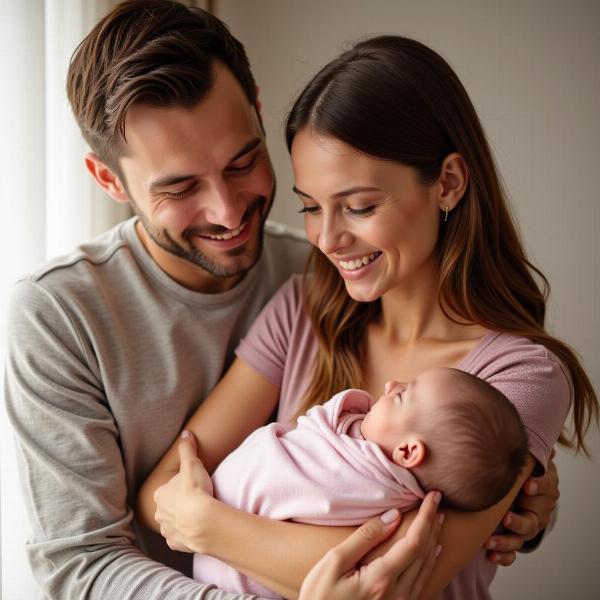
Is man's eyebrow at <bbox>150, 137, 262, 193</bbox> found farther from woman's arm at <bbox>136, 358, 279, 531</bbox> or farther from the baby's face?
the baby's face

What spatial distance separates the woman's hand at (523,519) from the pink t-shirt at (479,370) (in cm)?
5

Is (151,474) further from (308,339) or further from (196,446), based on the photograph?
(308,339)

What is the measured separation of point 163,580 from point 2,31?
58.7 inches

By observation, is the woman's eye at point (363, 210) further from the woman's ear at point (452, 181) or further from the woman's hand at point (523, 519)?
→ the woman's hand at point (523, 519)

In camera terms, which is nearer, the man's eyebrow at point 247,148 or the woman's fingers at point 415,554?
the woman's fingers at point 415,554

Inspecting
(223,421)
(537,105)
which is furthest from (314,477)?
(537,105)

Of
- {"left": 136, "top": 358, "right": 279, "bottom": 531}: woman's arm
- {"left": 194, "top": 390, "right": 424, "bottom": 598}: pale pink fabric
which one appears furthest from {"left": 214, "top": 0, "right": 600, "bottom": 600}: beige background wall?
{"left": 194, "top": 390, "right": 424, "bottom": 598}: pale pink fabric

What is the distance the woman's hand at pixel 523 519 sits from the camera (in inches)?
64.9

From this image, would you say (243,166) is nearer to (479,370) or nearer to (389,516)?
(479,370)

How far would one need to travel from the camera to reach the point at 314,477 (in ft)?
4.85

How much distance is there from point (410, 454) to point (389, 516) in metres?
0.14

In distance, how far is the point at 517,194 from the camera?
298 centimetres

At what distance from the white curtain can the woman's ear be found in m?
1.12

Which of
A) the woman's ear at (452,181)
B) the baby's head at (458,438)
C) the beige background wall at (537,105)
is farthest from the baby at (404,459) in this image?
the beige background wall at (537,105)
